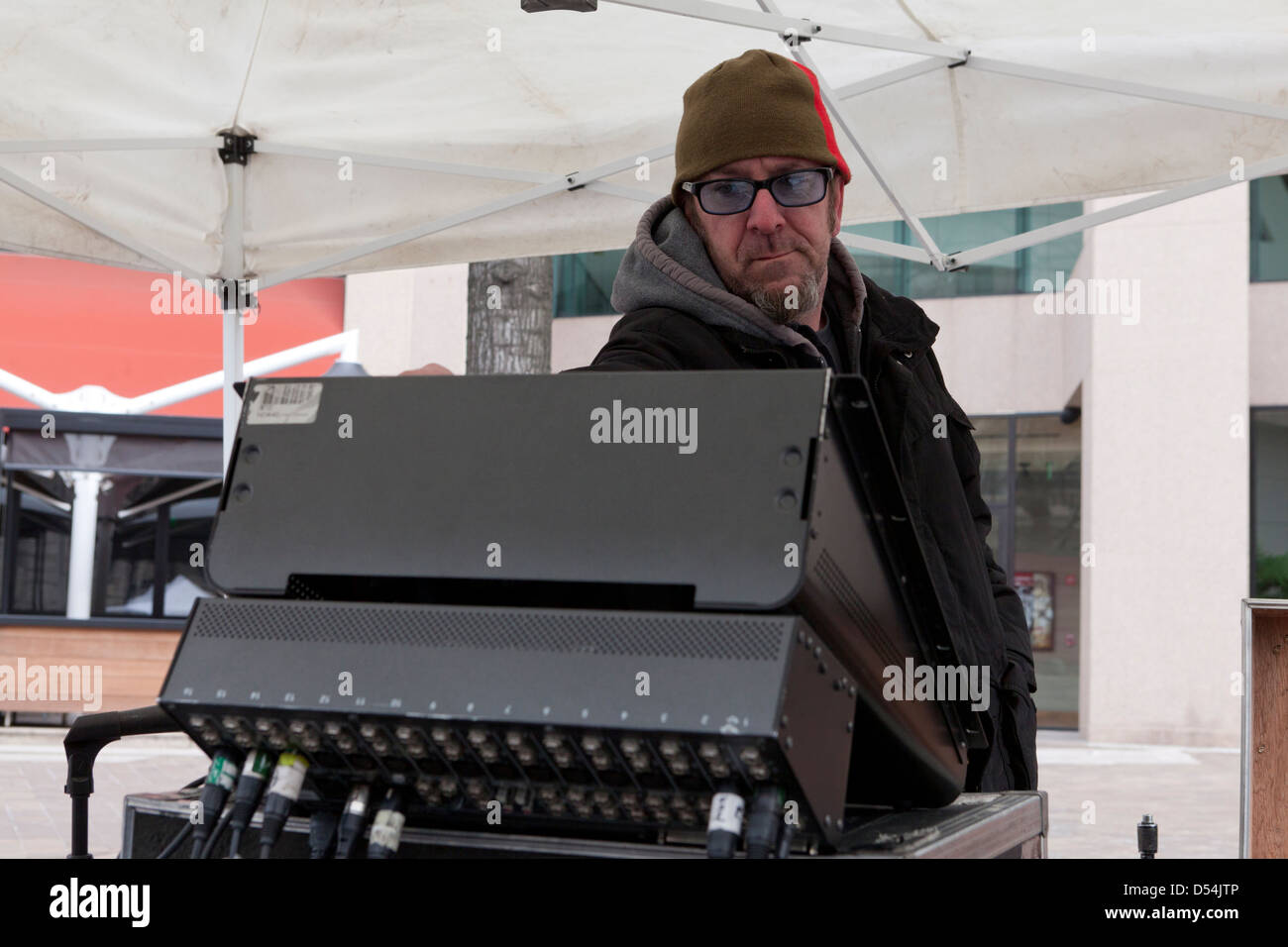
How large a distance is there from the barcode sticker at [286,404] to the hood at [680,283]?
2.25ft

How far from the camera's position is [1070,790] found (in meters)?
9.56

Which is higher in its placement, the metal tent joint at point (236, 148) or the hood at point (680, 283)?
the metal tent joint at point (236, 148)

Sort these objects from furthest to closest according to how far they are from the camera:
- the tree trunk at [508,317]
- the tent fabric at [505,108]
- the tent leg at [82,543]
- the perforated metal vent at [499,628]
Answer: the tent leg at [82,543] < the tree trunk at [508,317] < the tent fabric at [505,108] < the perforated metal vent at [499,628]

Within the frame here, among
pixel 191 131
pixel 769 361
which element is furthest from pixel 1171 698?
pixel 769 361

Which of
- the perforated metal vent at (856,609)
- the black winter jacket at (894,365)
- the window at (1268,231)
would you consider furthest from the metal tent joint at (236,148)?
the window at (1268,231)

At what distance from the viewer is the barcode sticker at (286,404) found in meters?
1.24

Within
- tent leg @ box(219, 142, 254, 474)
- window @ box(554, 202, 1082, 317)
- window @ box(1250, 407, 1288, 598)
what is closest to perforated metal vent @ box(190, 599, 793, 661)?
tent leg @ box(219, 142, 254, 474)

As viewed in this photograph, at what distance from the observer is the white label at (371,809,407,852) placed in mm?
1166

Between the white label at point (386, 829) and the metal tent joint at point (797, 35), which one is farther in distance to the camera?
the metal tent joint at point (797, 35)

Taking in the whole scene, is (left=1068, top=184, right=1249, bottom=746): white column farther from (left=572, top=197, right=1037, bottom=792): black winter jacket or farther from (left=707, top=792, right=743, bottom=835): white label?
(left=707, top=792, right=743, bottom=835): white label

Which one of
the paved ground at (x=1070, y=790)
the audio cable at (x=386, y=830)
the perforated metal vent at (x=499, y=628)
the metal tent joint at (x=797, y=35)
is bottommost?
the paved ground at (x=1070, y=790)

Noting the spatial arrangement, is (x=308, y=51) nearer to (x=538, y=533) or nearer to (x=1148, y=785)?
(x=538, y=533)

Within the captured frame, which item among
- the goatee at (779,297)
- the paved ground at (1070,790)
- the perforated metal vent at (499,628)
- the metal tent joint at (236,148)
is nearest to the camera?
the perforated metal vent at (499,628)

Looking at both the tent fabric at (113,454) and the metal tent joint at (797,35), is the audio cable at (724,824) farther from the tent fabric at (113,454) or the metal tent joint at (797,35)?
the tent fabric at (113,454)
